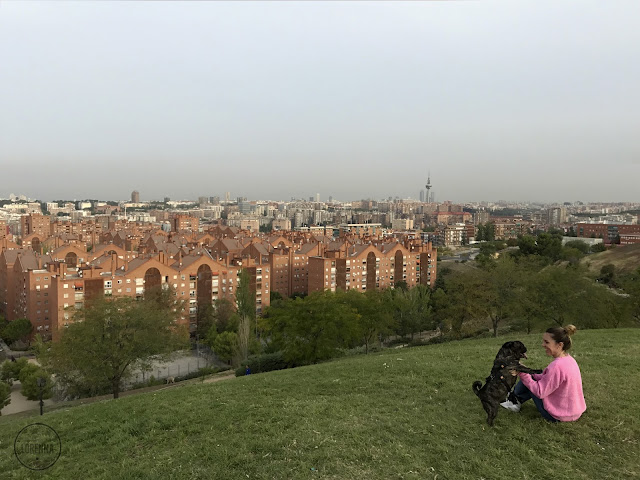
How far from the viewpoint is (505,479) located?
4.89m

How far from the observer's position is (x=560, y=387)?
5.70 meters

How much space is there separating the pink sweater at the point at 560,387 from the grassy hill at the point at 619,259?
2038 inches

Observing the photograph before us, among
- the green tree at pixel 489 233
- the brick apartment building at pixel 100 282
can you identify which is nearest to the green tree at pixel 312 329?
the brick apartment building at pixel 100 282

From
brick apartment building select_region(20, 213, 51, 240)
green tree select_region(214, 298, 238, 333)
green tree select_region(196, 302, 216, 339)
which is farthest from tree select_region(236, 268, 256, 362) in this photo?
brick apartment building select_region(20, 213, 51, 240)

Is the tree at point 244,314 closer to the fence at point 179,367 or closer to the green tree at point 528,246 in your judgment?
the fence at point 179,367

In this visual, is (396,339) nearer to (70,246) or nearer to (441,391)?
(441,391)

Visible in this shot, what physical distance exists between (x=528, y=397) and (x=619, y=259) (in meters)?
61.6

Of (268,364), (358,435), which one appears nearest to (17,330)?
(268,364)

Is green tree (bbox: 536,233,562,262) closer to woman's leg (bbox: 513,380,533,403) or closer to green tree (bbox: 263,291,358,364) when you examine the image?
green tree (bbox: 263,291,358,364)

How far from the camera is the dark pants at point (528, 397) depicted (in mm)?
5836

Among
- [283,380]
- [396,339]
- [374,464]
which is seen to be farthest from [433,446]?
[396,339]

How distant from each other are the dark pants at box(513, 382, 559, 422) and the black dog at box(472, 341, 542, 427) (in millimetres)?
231

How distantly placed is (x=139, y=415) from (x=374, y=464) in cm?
481

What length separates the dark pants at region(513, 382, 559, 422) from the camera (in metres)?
5.84
